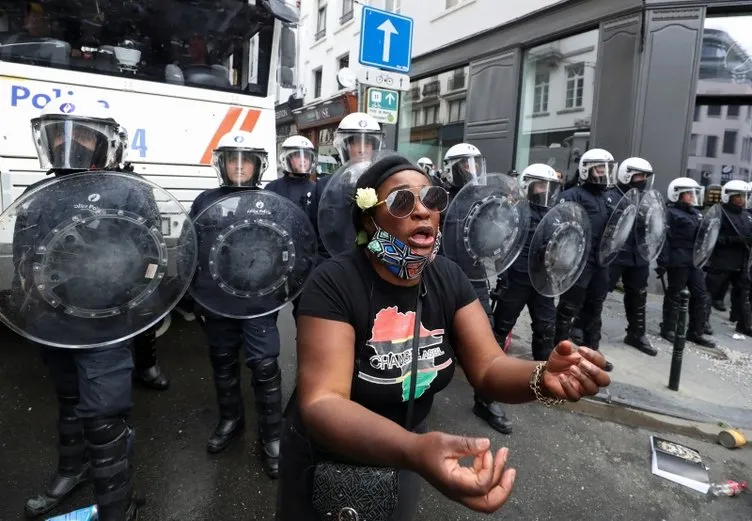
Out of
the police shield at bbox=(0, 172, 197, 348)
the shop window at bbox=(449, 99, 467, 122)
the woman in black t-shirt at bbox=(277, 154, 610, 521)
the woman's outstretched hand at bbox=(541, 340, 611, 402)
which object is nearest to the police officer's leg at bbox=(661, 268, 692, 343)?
the woman in black t-shirt at bbox=(277, 154, 610, 521)

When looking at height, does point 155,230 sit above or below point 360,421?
above

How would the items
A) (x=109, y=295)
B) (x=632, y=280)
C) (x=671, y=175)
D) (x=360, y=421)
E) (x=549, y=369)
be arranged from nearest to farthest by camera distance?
(x=360, y=421) < (x=549, y=369) < (x=109, y=295) < (x=632, y=280) < (x=671, y=175)

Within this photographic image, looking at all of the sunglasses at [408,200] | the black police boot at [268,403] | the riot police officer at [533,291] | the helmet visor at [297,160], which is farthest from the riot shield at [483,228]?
the sunglasses at [408,200]

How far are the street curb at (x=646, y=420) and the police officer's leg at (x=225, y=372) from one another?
2566mm

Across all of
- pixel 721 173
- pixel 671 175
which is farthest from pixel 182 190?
pixel 721 173

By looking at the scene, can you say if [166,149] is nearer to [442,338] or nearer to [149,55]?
[149,55]

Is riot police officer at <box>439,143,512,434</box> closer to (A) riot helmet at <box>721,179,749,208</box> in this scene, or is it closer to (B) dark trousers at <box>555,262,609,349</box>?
(B) dark trousers at <box>555,262,609,349</box>

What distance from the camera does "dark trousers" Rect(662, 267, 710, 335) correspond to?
6.11 metres

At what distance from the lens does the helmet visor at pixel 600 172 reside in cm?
496

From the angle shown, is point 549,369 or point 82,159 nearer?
point 549,369

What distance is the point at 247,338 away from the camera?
308 cm

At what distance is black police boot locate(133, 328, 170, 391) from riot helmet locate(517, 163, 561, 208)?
3.47 metres

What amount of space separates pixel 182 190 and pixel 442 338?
3.60 meters

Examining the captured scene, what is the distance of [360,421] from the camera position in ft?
3.91
